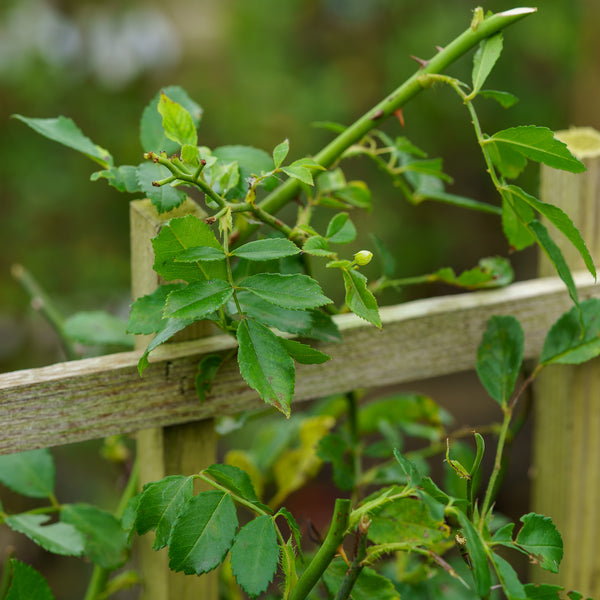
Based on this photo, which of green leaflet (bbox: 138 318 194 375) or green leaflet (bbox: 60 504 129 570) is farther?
green leaflet (bbox: 60 504 129 570)

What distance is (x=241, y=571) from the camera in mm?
524

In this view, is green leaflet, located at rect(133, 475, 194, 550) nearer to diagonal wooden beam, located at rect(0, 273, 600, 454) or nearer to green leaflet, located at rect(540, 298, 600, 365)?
diagonal wooden beam, located at rect(0, 273, 600, 454)

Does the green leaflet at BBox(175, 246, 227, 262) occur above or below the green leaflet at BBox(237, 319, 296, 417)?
above

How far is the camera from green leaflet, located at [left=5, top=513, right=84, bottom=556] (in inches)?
25.9

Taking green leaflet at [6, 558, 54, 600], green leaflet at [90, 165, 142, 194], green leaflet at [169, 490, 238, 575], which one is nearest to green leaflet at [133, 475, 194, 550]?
green leaflet at [169, 490, 238, 575]

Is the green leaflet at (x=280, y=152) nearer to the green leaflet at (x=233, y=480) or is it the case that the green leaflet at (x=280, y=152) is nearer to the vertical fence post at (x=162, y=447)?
the vertical fence post at (x=162, y=447)

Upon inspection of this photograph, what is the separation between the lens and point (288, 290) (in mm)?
529

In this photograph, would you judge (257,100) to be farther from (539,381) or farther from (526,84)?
(539,381)

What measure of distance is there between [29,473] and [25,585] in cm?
15

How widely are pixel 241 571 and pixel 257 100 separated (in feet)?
8.31

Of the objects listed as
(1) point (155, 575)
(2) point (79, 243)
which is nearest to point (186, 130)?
(1) point (155, 575)

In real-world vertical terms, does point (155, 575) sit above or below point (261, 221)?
below

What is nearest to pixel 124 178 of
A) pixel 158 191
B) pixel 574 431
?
pixel 158 191

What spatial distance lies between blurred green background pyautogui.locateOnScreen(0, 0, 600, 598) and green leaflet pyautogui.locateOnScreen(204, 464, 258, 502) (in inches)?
75.4
